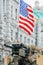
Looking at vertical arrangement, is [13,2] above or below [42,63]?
above

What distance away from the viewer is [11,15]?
46281 millimetres

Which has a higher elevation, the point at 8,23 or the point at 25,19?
the point at 25,19

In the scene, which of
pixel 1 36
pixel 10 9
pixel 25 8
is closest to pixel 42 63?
pixel 25 8

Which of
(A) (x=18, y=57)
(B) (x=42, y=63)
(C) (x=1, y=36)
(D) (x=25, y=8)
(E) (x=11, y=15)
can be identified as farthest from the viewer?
(E) (x=11, y=15)

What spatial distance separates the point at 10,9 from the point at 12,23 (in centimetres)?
172

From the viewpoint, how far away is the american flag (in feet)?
96.3

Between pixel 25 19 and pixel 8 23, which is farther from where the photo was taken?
pixel 8 23

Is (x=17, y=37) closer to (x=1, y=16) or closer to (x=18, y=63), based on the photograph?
(x=1, y=16)

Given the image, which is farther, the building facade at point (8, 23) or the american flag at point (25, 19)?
the building facade at point (8, 23)

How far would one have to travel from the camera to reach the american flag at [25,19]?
29.4m

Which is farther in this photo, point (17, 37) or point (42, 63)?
point (17, 37)

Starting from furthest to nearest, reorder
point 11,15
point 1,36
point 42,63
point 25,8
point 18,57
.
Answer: point 11,15 < point 1,36 < point 25,8 < point 42,63 < point 18,57

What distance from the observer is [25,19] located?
29.8 metres

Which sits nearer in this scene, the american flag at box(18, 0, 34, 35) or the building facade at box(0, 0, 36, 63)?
the american flag at box(18, 0, 34, 35)
